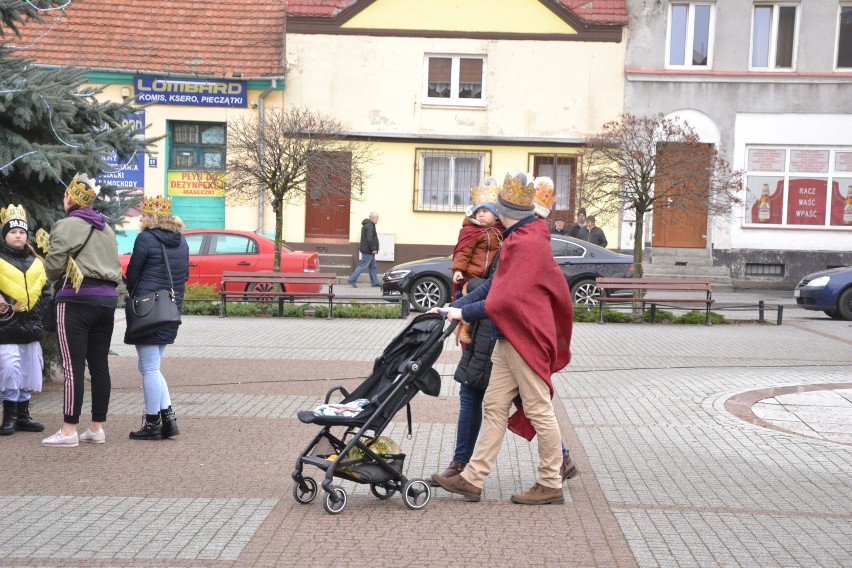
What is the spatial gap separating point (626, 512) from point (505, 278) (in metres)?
1.55

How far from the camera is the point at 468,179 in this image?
92.8 ft

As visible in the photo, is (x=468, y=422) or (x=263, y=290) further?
(x=263, y=290)

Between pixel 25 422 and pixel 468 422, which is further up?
pixel 468 422

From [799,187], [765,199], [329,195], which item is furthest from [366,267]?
[799,187]

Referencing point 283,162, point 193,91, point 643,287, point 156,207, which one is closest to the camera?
point 156,207

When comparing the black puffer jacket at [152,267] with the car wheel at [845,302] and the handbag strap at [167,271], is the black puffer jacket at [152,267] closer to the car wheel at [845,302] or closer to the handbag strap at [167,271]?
the handbag strap at [167,271]

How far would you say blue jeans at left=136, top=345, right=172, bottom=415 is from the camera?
812 centimetres

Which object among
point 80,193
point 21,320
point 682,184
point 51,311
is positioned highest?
point 682,184

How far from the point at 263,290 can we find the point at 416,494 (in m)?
13.9

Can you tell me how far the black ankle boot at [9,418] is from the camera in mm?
8281

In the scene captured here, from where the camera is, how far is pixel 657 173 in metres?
19.0

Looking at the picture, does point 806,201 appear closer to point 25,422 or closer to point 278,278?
point 278,278

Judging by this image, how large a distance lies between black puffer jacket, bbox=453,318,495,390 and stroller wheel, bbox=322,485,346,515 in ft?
3.65

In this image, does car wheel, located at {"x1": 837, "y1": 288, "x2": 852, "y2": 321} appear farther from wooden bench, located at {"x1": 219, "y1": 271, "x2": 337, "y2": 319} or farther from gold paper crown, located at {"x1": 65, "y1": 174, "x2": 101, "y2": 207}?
gold paper crown, located at {"x1": 65, "y1": 174, "x2": 101, "y2": 207}
